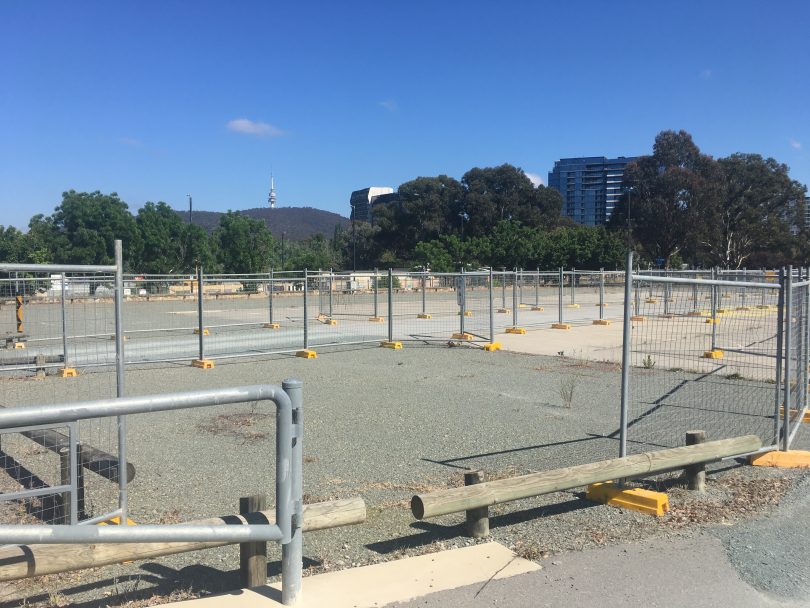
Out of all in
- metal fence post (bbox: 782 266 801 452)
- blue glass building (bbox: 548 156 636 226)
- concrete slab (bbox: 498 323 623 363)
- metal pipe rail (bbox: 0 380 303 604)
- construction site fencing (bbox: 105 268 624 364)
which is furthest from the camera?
blue glass building (bbox: 548 156 636 226)

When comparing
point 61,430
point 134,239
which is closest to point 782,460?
point 61,430

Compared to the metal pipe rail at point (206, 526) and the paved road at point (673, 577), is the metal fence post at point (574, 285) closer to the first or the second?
the paved road at point (673, 577)

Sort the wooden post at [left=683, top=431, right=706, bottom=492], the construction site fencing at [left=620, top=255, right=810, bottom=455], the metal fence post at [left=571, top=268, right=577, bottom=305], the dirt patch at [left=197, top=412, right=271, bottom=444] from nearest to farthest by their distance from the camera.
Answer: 1. the wooden post at [left=683, top=431, right=706, bottom=492]
2. the construction site fencing at [left=620, top=255, right=810, bottom=455]
3. the dirt patch at [left=197, top=412, right=271, bottom=444]
4. the metal fence post at [left=571, top=268, right=577, bottom=305]

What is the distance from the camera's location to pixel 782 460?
276 inches

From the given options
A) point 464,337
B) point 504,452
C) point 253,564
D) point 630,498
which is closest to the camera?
point 253,564

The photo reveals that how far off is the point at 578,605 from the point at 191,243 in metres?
48.3

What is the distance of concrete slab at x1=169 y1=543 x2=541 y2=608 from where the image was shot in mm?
3971

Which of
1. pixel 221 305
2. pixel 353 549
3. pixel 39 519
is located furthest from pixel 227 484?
pixel 221 305

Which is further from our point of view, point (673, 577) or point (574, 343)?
point (574, 343)

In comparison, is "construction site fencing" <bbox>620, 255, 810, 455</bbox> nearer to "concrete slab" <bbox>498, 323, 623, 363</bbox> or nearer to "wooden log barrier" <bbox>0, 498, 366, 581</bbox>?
"concrete slab" <bbox>498, 323, 623, 363</bbox>

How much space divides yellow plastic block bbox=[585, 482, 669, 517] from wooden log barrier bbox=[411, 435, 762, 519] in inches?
7.1

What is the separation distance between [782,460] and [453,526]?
3833 mm

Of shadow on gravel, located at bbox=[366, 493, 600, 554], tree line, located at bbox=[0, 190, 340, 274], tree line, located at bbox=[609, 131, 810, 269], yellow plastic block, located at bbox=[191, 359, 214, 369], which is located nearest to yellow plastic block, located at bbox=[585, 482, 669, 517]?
shadow on gravel, located at bbox=[366, 493, 600, 554]

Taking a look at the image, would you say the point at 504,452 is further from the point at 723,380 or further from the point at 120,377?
Result: the point at 723,380
